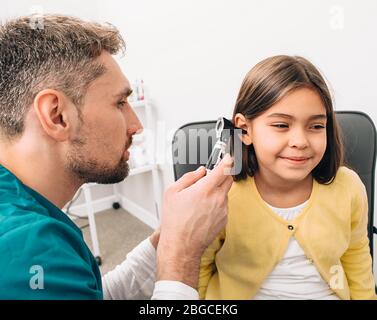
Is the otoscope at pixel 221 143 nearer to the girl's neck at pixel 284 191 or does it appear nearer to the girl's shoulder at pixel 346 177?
the girl's neck at pixel 284 191

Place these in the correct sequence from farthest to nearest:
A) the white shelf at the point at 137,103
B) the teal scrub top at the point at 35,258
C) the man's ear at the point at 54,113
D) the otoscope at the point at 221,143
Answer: the white shelf at the point at 137,103, the otoscope at the point at 221,143, the man's ear at the point at 54,113, the teal scrub top at the point at 35,258

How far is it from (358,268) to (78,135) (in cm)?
65

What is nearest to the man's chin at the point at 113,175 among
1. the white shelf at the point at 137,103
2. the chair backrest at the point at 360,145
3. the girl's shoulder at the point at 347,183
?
the chair backrest at the point at 360,145

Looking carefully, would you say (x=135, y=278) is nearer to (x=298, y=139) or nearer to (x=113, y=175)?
(x=113, y=175)

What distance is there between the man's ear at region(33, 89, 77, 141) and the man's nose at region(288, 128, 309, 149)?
0.41 meters

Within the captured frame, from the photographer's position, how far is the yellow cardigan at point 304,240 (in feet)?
2.12

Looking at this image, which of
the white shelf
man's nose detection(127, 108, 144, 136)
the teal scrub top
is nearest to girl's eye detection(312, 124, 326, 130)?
man's nose detection(127, 108, 144, 136)

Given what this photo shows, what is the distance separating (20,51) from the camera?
54cm

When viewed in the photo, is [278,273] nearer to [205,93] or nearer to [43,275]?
[43,275]

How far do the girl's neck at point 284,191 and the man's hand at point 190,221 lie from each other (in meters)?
0.18

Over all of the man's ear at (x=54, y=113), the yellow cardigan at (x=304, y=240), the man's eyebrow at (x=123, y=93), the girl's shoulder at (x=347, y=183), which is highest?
the man's eyebrow at (x=123, y=93)

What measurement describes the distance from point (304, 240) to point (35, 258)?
502 mm
